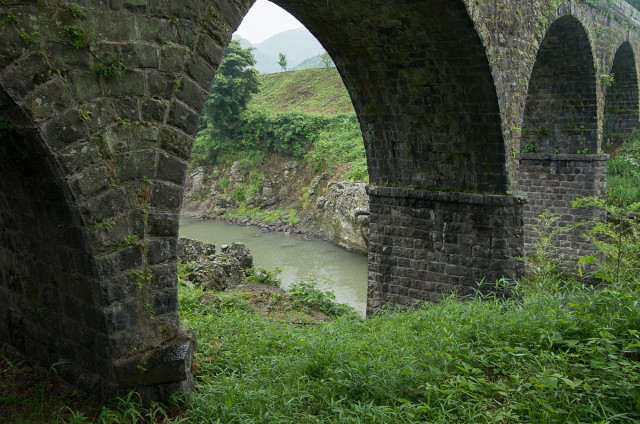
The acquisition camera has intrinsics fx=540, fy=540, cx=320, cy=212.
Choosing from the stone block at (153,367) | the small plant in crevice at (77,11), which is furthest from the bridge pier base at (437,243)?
the small plant in crevice at (77,11)

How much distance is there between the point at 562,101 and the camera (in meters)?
12.3

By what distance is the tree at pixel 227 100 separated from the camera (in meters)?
23.2

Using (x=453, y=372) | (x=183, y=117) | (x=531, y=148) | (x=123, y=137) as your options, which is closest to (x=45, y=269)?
(x=123, y=137)

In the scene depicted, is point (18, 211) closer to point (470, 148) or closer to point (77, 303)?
point (77, 303)

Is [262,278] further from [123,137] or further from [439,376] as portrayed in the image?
[123,137]

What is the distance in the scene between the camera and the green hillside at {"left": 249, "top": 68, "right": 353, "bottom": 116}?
2703 cm

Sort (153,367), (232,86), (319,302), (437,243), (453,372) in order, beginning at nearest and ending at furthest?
(153,367)
(453,372)
(437,243)
(319,302)
(232,86)

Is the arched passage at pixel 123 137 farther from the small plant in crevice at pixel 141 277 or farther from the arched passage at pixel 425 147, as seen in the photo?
the arched passage at pixel 425 147

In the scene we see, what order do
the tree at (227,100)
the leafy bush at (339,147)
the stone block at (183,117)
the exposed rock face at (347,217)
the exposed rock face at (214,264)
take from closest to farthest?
the stone block at (183,117) → the exposed rock face at (214,264) → the exposed rock face at (347,217) → the leafy bush at (339,147) → the tree at (227,100)

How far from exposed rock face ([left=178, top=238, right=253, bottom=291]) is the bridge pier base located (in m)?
2.38

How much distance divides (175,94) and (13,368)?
97.1 inches

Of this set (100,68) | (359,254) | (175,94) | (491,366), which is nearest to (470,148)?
(491,366)

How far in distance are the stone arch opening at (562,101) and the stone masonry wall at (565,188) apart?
27cm

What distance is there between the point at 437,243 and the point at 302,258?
8.26 metres
